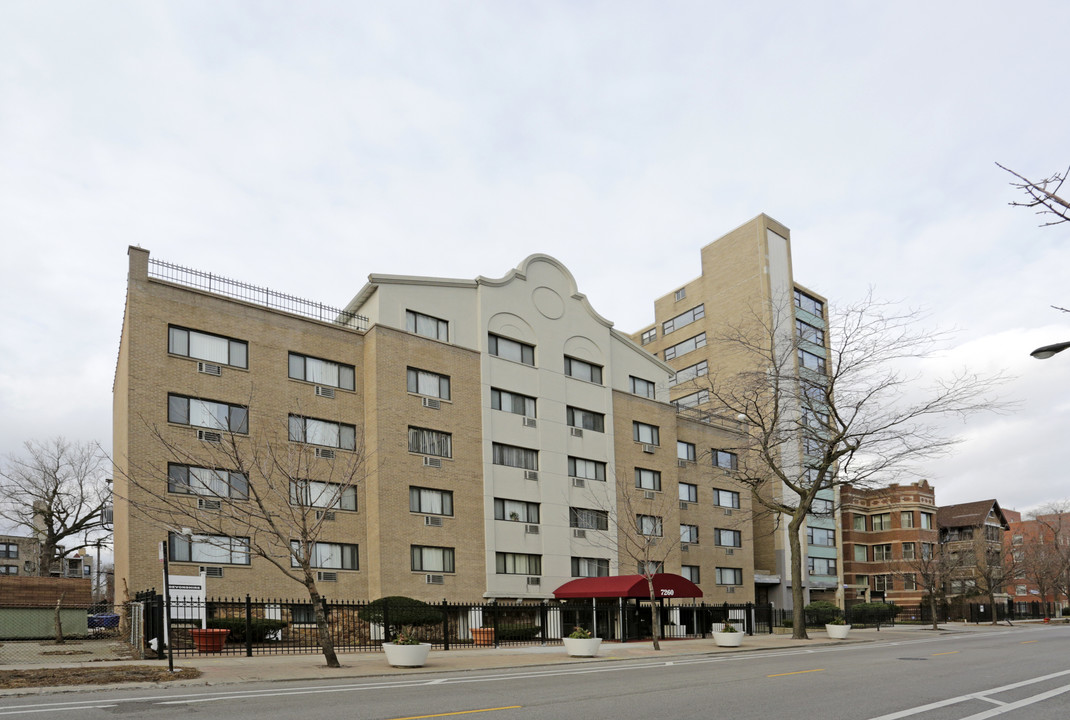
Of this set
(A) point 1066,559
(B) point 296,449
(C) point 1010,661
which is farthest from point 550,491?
(A) point 1066,559

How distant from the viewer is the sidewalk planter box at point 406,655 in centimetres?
1997

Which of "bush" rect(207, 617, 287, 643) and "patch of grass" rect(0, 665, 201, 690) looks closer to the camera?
"patch of grass" rect(0, 665, 201, 690)

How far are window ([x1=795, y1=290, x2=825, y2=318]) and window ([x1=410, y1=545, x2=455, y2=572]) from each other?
3866 centimetres

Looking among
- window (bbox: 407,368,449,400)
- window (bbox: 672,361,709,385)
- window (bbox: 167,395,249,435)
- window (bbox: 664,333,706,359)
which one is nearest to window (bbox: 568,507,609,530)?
window (bbox: 407,368,449,400)

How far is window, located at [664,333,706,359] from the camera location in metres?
64.5

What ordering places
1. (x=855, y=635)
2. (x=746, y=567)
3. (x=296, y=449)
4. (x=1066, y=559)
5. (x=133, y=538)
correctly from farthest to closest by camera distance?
(x=1066, y=559) → (x=746, y=567) → (x=855, y=635) → (x=296, y=449) → (x=133, y=538)

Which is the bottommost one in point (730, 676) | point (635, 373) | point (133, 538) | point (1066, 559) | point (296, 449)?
point (1066, 559)

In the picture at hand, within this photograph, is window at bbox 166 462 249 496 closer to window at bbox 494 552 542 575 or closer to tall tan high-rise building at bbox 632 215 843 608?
window at bbox 494 552 542 575

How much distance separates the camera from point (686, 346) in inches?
2601

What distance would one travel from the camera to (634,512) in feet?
146

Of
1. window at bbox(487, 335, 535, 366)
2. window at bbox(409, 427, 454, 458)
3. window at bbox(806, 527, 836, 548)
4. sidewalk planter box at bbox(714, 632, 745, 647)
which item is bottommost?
sidewalk planter box at bbox(714, 632, 745, 647)

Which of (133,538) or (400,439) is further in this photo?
(400,439)

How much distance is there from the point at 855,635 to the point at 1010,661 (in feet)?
59.5

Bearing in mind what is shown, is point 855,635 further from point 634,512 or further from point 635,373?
point 635,373
